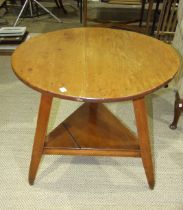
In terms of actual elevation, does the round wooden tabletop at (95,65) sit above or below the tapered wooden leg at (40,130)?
above

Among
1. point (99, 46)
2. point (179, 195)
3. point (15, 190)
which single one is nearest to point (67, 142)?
point (15, 190)

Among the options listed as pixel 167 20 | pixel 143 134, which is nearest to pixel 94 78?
pixel 143 134

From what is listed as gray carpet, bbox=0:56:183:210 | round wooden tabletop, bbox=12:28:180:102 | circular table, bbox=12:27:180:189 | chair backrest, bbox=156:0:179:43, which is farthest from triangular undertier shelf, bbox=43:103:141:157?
chair backrest, bbox=156:0:179:43

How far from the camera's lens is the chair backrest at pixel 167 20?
163cm

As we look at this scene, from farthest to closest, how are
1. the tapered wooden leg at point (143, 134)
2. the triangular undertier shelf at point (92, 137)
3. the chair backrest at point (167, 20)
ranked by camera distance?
1. the chair backrest at point (167, 20)
2. the triangular undertier shelf at point (92, 137)
3. the tapered wooden leg at point (143, 134)

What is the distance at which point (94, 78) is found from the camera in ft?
2.70

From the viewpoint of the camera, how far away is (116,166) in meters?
1.20

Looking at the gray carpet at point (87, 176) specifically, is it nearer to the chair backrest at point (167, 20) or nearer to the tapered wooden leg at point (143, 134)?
the tapered wooden leg at point (143, 134)

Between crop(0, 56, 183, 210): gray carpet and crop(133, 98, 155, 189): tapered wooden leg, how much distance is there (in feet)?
0.31

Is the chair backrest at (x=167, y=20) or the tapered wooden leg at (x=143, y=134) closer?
the tapered wooden leg at (x=143, y=134)

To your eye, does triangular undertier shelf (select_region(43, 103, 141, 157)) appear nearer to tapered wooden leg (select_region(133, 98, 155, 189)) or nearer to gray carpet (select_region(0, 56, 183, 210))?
tapered wooden leg (select_region(133, 98, 155, 189))

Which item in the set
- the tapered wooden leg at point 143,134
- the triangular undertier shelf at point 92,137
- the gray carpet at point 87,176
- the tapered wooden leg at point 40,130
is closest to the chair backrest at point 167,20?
the gray carpet at point 87,176

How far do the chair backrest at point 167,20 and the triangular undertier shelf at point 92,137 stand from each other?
2.63 ft

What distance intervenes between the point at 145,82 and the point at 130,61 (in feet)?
0.52
